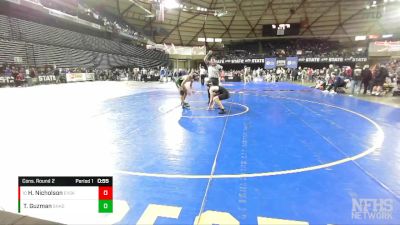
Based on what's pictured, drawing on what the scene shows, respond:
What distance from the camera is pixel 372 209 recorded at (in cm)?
300

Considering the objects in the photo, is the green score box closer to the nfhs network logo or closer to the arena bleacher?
the nfhs network logo

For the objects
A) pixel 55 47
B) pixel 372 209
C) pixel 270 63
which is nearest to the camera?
pixel 372 209

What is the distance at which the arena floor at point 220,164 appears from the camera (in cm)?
295

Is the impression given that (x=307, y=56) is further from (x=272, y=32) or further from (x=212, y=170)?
(x=212, y=170)

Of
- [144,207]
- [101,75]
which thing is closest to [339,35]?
[101,75]

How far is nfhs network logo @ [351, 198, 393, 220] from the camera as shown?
287 centimetres

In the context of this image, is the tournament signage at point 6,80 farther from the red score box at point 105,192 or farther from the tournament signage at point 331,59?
the tournament signage at point 331,59

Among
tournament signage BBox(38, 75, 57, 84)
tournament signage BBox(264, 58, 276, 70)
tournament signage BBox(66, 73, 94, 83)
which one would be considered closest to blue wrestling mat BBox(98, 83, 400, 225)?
tournament signage BBox(38, 75, 57, 84)

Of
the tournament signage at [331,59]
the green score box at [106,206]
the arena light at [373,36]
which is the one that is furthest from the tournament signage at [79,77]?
the arena light at [373,36]

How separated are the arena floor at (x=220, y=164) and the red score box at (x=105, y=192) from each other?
0.21 meters

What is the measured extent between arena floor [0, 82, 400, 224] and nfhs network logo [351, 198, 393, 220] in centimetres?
1

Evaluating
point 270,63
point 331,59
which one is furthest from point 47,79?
point 331,59

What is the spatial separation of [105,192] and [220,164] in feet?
6.71

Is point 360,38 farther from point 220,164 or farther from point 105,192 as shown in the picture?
point 105,192
